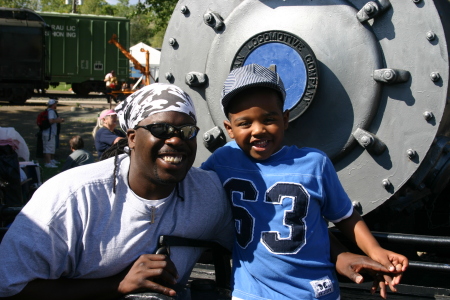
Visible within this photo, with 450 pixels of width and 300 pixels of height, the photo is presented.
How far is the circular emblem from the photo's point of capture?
2.94m

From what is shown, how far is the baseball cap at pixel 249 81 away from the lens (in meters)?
2.10

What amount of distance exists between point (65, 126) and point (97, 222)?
14.6m

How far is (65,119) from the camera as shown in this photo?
56.4 ft

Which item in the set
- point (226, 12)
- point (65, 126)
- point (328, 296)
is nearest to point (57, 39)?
point (65, 126)

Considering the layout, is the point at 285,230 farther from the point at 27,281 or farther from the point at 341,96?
the point at 341,96

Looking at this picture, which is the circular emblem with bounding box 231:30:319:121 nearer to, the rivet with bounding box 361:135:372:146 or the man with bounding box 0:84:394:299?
the rivet with bounding box 361:135:372:146

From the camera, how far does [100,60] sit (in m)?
24.1

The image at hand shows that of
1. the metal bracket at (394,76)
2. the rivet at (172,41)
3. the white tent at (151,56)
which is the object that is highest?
the white tent at (151,56)

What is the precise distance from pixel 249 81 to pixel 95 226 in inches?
29.2

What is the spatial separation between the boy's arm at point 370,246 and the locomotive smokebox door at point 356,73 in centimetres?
71

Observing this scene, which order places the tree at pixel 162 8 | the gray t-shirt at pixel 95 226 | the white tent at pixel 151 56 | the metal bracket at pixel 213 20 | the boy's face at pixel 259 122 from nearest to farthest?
the gray t-shirt at pixel 95 226
the boy's face at pixel 259 122
the metal bracket at pixel 213 20
the tree at pixel 162 8
the white tent at pixel 151 56

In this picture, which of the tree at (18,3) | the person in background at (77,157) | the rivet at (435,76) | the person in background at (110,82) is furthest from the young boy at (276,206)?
the tree at (18,3)

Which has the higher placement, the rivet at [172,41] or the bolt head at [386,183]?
the rivet at [172,41]

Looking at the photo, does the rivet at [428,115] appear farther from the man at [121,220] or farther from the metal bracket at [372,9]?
the man at [121,220]
